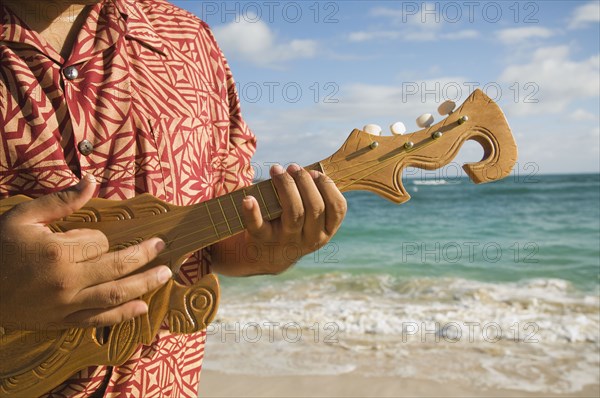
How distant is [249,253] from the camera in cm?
158

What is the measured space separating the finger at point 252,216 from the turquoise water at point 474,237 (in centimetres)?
715

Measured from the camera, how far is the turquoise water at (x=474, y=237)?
10695 millimetres

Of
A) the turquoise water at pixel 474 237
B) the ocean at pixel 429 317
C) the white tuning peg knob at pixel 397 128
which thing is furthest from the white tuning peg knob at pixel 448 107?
the turquoise water at pixel 474 237

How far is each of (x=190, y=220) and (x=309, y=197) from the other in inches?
11.9

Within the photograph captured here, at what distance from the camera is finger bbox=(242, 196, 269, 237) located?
1.35 meters

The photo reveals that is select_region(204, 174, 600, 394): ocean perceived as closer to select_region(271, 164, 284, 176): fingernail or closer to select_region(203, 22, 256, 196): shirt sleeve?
select_region(203, 22, 256, 196): shirt sleeve

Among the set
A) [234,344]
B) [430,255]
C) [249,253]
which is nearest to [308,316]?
[234,344]

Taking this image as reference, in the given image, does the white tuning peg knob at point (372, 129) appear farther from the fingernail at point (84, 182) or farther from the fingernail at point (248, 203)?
the fingernail at point (84, 182)

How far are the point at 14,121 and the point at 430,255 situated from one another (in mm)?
12324

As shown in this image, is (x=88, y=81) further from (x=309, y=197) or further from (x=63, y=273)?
(x=309, y=197)

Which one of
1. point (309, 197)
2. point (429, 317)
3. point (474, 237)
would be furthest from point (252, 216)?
point (474, 237)

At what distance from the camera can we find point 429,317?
6605mm

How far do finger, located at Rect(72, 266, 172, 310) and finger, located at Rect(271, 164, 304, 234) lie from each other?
1.10 ft

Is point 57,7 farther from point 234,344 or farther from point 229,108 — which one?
point 234,344
